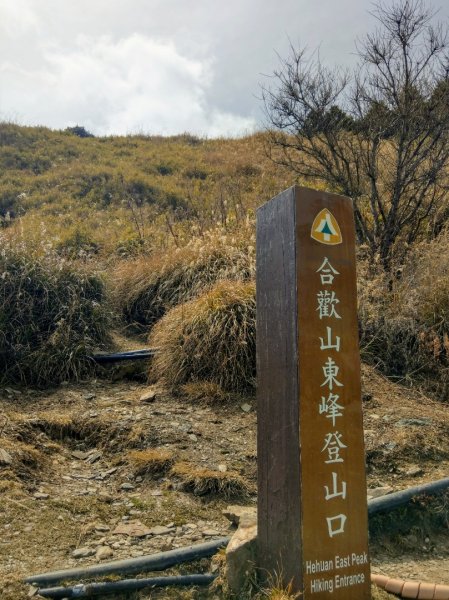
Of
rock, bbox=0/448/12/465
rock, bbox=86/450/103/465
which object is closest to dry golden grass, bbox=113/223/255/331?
rock, bbox=86/450/103/465

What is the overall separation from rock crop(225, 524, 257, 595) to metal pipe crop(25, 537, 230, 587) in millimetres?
285

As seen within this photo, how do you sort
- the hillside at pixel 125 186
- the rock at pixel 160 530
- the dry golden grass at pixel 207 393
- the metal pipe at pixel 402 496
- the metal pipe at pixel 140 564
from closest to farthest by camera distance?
the metal pipe at pixel 140 564 → the rock at pixel 160 530 → the metal pipe at pixel 402 496 → the dry golden grass at pixel 207 393 → the hillside at pixel 125 186

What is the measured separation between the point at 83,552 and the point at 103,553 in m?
0.11

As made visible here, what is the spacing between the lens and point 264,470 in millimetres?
2684

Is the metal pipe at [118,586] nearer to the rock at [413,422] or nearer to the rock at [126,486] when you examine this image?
the rock at [126,486]

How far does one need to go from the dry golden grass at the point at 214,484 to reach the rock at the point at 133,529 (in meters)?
0.57

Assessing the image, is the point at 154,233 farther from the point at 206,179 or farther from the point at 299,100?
the point at 206,179

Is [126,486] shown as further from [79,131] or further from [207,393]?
[79,131]

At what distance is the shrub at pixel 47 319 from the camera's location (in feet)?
20.2

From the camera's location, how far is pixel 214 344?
5.72 metres

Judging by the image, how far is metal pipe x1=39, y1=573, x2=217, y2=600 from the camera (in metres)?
2.69

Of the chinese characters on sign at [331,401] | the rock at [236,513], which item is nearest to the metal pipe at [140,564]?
the rock at [236,513]

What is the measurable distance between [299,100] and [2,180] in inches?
487

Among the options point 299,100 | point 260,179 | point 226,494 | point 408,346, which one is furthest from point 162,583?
point 260,179
